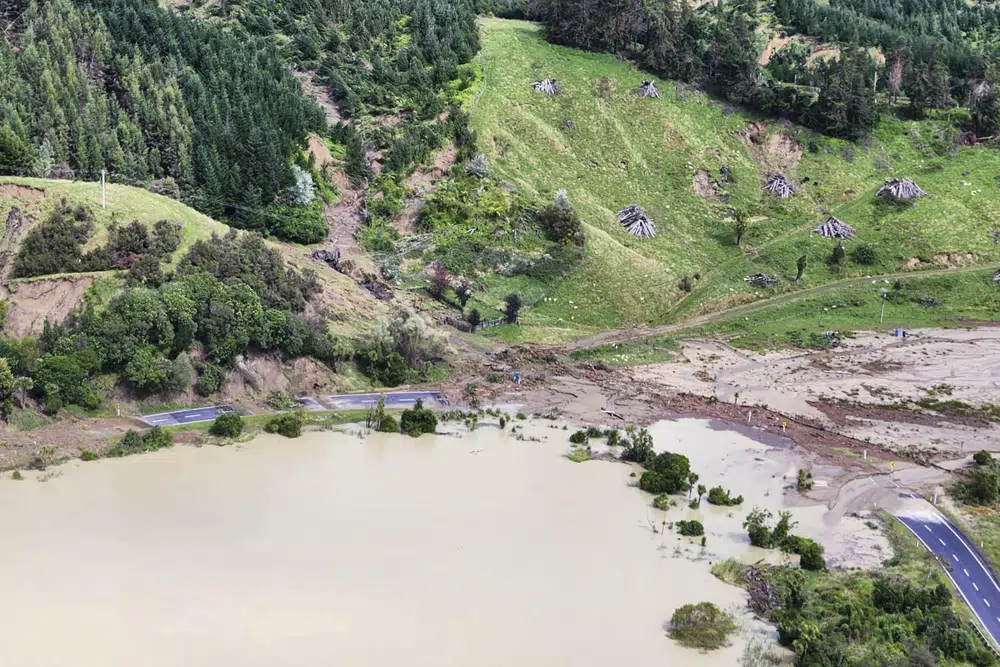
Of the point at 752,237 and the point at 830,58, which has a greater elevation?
the point at 830,58

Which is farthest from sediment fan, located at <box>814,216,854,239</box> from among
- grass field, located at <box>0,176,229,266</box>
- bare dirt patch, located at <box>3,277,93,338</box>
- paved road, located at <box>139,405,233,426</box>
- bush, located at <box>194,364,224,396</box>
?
bare dirt patch, located at <box>3,277,93,338</box>

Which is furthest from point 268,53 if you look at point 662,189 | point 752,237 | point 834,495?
point 834,495

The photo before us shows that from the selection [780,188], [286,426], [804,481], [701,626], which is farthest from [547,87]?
[701,626]

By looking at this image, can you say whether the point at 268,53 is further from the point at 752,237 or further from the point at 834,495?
the point at 834,495

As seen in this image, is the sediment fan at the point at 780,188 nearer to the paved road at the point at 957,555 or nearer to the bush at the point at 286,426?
the paved road at the point at 957,555

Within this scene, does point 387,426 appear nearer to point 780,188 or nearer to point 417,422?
point 417,422

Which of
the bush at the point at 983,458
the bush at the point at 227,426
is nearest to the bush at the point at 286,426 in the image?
the bush at the point at 227,426
